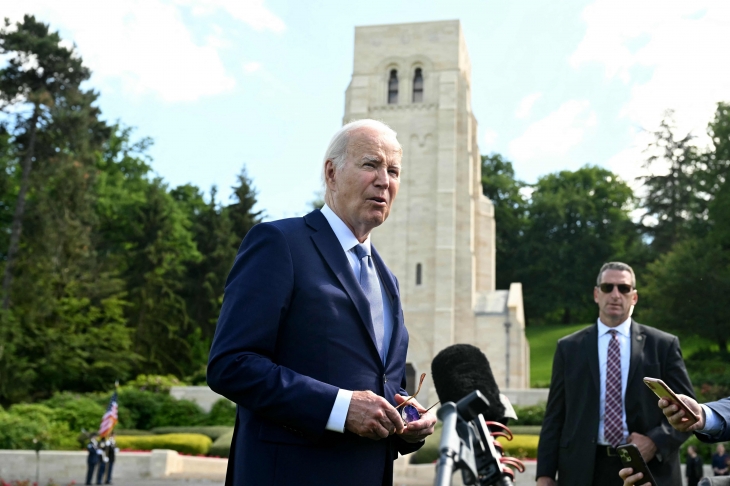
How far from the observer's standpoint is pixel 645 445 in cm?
468

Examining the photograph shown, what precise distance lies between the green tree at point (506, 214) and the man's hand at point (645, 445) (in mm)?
55685

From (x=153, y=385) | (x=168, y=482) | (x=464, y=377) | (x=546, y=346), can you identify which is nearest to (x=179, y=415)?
(x=153, y=385)

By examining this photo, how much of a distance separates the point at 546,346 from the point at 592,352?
4907 centimetres

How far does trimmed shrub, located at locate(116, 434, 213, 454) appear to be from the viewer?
68.9ft

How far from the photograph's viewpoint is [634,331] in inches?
203

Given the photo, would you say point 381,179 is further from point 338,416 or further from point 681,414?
point 681,414

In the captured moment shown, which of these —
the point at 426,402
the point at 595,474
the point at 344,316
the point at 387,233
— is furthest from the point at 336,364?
the point at 387,233

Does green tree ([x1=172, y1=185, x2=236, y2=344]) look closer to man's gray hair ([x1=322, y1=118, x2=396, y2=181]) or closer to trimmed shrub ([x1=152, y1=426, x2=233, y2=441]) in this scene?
trimmed shrub ([x1=152, y1=426, x2=233, y2=441])

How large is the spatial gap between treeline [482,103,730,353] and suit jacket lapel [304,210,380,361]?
1506 inches

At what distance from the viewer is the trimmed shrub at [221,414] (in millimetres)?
27347

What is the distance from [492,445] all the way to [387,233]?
3223 centimetres

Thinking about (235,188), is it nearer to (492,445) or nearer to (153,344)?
(153,344)

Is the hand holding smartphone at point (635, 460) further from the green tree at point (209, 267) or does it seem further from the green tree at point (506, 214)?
the green tree at point (506, 214)

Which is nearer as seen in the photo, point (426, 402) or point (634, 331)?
point (634, 331)
